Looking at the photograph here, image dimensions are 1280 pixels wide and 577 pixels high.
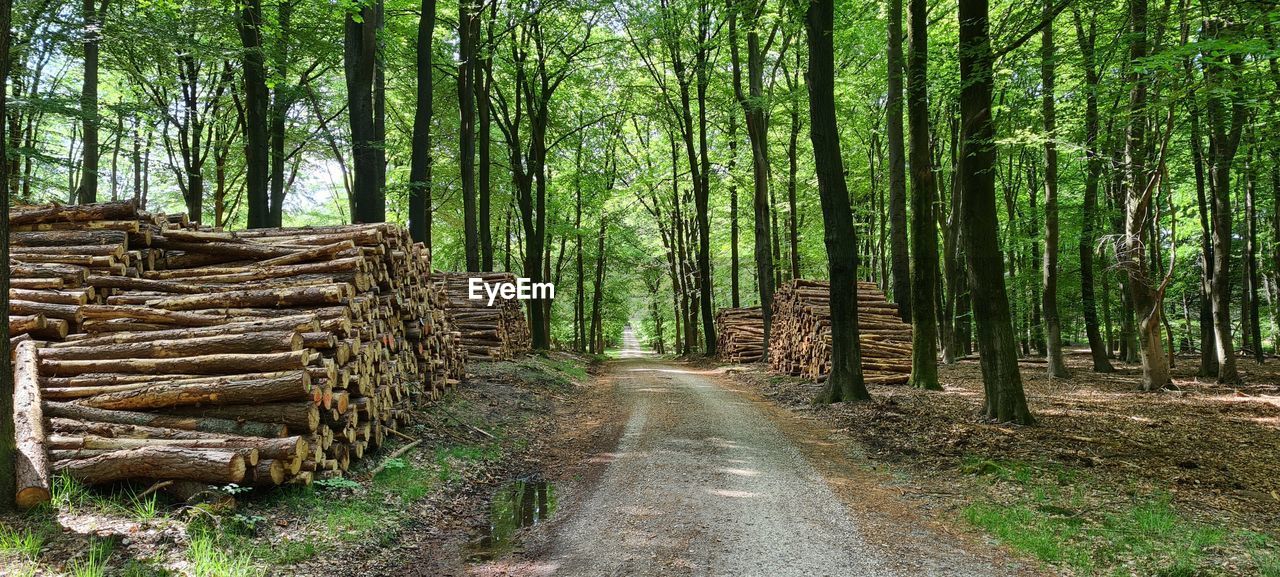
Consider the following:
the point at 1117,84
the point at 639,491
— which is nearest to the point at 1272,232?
the point at 1117,84

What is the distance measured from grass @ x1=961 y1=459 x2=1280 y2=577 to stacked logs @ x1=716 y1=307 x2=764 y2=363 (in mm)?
17935

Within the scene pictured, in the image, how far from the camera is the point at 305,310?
22.9 feet

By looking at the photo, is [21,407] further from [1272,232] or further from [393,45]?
[1272,232]

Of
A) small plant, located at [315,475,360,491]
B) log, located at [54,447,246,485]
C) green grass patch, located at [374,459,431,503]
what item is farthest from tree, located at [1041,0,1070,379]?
log, located at [54,447,246,485]

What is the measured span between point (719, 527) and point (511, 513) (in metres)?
2.09

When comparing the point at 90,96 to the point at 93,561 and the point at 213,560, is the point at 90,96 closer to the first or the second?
the point at 93,561

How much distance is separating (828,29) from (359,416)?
10.5 metres

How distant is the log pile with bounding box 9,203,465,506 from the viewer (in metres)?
5.28

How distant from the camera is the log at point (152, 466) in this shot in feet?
15.8

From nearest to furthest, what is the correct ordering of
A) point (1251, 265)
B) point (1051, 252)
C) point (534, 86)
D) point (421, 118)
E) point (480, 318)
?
point (421, 118), point (1051, 252), point (480, 318), point (1251, 265), point (534, 86)

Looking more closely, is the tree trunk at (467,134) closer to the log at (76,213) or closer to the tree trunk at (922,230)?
the log at (76,213)

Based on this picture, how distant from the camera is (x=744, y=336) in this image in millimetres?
25703

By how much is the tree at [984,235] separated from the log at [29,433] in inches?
421

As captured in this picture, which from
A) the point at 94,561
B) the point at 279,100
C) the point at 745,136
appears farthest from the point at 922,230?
the point at 279,100
